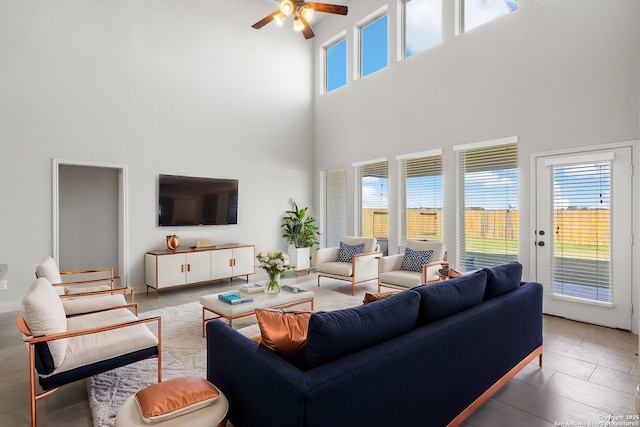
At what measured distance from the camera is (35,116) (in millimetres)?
4617

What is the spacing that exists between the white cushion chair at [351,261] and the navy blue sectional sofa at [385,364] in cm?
305

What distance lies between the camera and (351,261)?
19.1 ft

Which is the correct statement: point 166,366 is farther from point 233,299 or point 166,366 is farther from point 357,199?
point 357,199

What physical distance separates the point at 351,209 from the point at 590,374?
4887 millimetres

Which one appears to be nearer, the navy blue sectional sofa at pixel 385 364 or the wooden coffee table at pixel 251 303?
the navy blue sectional sofa at pixel 385 364

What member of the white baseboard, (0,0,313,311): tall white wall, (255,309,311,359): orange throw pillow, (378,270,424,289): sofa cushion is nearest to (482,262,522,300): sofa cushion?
(255,309,311,359): orange throw pillow

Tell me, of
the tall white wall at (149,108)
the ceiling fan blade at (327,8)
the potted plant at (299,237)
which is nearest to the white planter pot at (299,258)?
the potted plant at (299,237)

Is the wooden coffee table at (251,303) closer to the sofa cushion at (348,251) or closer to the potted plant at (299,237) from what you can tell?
the sofa cushion at (348,251)

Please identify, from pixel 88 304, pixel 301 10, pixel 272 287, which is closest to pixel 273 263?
pixel 272 287

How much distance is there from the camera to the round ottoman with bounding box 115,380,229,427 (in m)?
1.56

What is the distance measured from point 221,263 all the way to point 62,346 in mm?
3842

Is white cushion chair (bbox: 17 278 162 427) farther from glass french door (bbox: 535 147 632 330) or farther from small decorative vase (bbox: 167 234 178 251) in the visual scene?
glass french door (bbox: 535 147 632 330)

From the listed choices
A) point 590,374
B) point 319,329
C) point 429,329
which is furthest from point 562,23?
point 319,329

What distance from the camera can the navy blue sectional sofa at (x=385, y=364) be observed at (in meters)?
1.45
